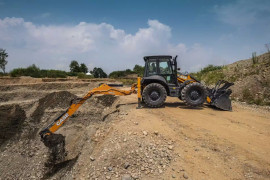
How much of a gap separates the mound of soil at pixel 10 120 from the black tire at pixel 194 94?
8489 mm

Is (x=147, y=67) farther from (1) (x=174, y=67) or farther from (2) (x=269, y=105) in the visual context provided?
(2) (x=269, y=105)

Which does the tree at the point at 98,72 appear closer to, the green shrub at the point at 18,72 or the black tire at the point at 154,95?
the green shrub at the point at 18,72

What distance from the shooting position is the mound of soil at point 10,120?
320 inches

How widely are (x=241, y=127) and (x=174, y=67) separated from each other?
3603mm

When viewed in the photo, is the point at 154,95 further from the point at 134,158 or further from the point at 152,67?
the point at 134,158

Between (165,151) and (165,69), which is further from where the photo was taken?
(165,69)

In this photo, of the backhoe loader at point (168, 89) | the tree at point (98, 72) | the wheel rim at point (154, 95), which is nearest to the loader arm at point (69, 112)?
the backhoe loader at point (168, 89)

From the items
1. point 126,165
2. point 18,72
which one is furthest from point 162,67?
point 18,72

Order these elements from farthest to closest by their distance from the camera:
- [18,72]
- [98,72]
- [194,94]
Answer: [98,72] < [18,72] < [194,94]

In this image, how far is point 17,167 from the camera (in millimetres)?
6344

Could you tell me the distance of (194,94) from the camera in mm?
7293

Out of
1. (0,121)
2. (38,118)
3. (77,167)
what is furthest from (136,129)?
(0,121)

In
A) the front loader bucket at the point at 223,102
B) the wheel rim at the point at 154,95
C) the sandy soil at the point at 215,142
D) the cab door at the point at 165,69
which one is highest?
the cab door at the point at 165,69

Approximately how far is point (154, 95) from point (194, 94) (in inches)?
68.9
